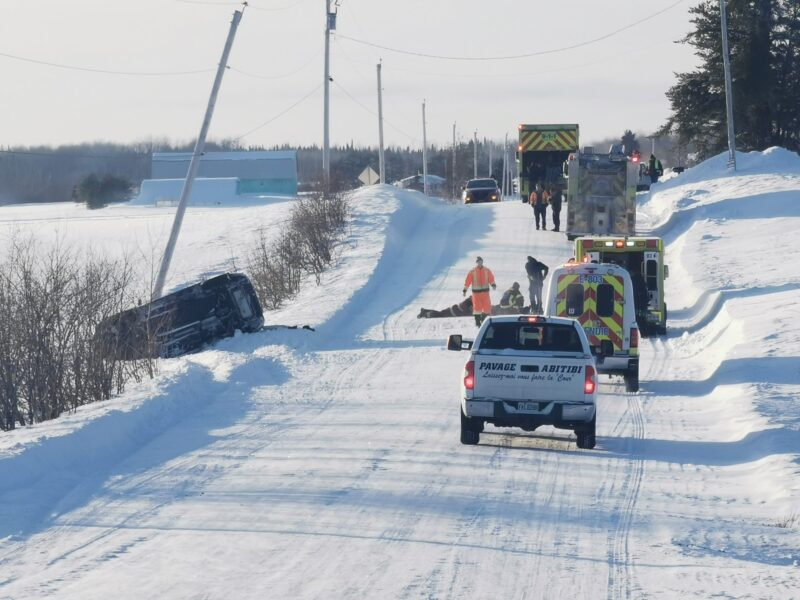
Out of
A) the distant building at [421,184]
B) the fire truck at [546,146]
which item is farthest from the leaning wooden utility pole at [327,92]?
the distant building at [421,184]

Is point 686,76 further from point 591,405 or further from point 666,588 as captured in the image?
point 666,588

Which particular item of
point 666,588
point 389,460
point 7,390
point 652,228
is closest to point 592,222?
point 652,228

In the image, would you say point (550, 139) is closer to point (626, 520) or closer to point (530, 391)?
point (530, 391)

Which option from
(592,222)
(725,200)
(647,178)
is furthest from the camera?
(647,178)

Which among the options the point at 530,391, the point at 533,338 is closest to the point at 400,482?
the point at 530,391

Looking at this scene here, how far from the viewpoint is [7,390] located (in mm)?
19547

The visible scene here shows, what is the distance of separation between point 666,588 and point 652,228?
38979mm

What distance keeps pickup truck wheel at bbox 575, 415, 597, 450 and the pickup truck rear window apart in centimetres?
97

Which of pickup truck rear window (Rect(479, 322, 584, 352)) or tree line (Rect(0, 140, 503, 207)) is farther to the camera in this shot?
tree line (Rect(0, 140, 503, 207))

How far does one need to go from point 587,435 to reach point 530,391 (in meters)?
0.88

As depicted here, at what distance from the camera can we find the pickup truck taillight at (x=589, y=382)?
14509mm

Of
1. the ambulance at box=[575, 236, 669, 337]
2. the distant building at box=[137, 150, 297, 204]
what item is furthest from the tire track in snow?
the distant building at box=[137, 150, 297, 204]

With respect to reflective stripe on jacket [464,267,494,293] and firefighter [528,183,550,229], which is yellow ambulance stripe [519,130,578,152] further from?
reflective stripe on jacket [464,267,494,293]

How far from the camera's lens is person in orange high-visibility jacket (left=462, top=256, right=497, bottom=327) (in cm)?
2873
